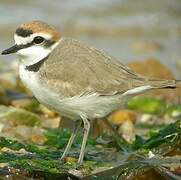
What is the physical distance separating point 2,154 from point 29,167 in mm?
579

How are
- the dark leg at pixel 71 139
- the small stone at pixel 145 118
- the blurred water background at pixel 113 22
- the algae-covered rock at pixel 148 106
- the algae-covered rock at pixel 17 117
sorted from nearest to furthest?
the dark leg at pixel 71 139 → the algae-covered rock at pixel 17 117 → the small stone at pixel 145 118 → the algae-covered rock at pixel 148 106 → the blurred water background at pixel 113 22

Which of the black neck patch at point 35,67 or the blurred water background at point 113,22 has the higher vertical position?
the black neck patch at point 35,67

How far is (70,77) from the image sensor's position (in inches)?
264

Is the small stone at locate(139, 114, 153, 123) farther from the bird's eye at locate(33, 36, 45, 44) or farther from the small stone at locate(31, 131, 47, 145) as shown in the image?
the bird's eye at locate(33, 36, 45, 44)

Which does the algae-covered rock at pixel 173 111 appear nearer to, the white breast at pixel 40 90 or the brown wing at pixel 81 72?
the brown wing at pixel 81 72

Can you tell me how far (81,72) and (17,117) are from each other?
72.9 inches

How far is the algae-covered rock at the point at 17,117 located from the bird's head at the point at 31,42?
5.30ft

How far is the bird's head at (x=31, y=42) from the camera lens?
22.1 feet


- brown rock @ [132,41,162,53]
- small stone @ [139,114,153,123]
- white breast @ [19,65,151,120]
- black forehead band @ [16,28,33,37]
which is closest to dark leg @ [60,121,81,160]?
white breast @ [19,65,151,120]

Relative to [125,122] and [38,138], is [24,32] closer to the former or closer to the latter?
[38,138]

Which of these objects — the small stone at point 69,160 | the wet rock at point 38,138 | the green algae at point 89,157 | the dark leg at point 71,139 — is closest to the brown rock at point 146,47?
the green algae at point 89,157

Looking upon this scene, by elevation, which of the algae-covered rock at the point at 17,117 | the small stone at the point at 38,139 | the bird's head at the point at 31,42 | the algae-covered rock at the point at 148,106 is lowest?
the algae-covered rock at the point at 148,106

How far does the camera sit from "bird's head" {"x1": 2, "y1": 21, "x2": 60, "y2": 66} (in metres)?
6.74

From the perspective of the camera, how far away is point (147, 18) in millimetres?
16938
